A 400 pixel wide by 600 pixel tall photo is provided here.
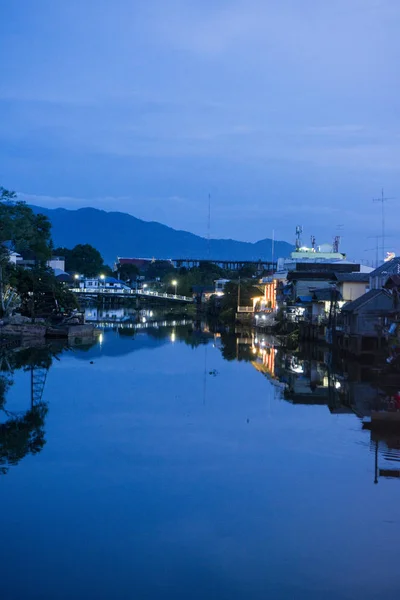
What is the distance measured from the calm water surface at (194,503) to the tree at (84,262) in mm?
118205

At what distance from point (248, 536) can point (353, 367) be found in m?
25.0

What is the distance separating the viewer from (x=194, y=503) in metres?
13.9

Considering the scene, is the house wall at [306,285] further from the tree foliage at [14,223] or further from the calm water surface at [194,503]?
the calm water surface at [194,503]

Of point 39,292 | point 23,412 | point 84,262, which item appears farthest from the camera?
point 84,262

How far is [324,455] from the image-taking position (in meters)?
17.9

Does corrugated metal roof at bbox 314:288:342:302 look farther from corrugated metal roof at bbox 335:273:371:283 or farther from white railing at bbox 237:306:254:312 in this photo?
white railing at bbox 237:306:254:312

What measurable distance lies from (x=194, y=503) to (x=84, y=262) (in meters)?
132

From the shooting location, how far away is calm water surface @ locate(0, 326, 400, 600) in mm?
10688

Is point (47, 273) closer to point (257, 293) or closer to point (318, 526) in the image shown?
point (257, 293)

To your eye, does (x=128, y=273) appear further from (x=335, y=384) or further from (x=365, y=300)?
(x=335, y=384)

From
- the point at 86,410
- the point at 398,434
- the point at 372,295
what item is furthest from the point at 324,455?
the point at 372,295

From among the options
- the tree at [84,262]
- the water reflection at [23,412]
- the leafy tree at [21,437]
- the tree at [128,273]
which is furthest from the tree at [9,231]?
the tree at [128,273]

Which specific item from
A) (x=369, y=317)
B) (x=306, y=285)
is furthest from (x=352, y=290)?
(x=369, y=317)

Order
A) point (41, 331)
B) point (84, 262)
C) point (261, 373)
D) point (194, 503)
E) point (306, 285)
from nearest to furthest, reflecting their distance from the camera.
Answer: point (194, 503) < point (261, 373) < point (41, 331) < point (306, 285) < point (84, 262)
